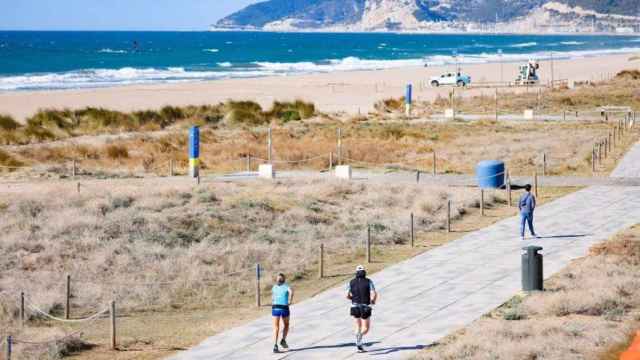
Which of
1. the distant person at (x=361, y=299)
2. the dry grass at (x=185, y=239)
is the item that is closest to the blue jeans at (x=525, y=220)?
the dry grass at (x=185, y=239)

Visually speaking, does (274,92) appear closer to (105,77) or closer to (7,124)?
(105,77)

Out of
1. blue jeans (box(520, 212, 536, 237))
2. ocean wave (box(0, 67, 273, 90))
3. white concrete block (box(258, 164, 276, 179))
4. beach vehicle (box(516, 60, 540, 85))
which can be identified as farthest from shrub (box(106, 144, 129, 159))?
beach vehicle (box(516, 60, 540, 85))

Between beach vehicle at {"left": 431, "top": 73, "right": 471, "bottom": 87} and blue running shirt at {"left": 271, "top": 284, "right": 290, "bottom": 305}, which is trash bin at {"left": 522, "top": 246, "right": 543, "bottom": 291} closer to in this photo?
blue running shirt at {"left": 271, "top": 284, "right": 290, "bottom": 305}

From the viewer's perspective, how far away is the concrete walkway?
55.2 ft

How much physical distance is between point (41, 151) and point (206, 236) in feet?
57.5

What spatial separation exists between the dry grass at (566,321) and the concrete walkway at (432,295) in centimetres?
56

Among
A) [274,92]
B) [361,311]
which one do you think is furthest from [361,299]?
[274,92]

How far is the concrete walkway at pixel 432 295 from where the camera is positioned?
55.2 feet

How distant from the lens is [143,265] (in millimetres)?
23031

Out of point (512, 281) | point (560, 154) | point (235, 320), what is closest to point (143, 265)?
point (235, 320)

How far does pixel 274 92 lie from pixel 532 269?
210 feet

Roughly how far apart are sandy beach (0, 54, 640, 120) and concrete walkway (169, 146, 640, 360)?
125 ft

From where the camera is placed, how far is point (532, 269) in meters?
19.8

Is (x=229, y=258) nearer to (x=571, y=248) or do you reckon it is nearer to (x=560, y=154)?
(x=571, y=248)
